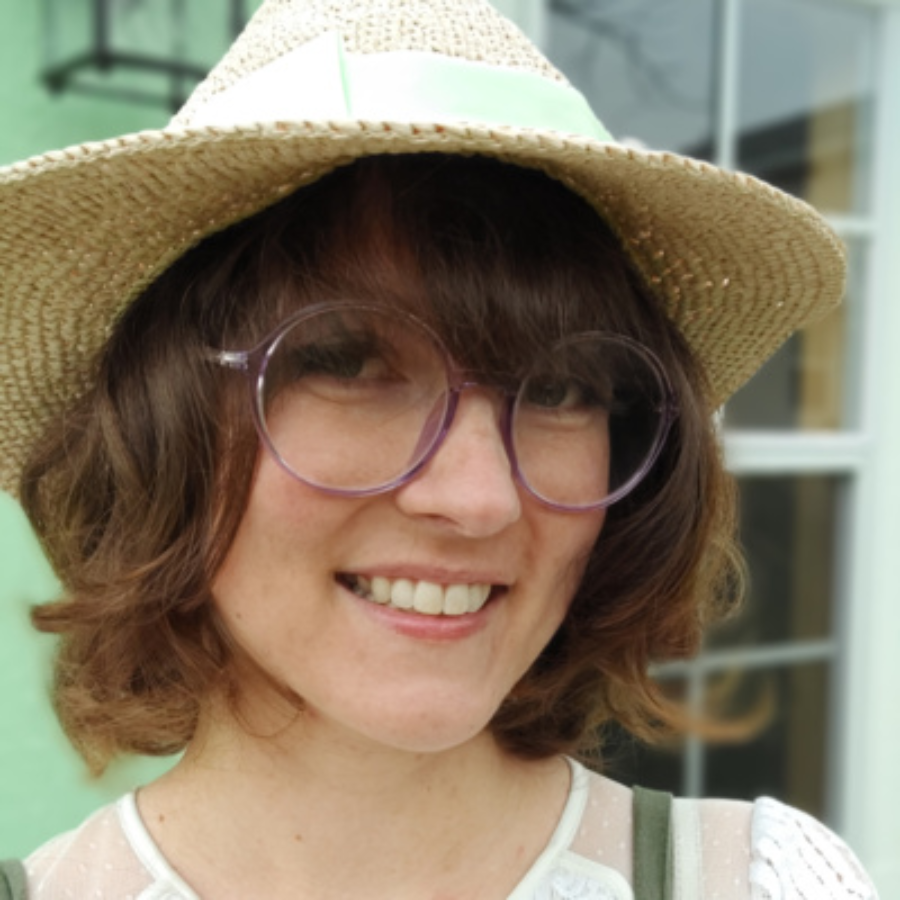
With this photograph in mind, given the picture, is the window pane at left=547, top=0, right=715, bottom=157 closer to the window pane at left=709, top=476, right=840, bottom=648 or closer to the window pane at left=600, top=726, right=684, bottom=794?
the window pane at left=709, top=476, right=840, bottom=648

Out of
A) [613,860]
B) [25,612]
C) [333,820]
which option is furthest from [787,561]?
[333,820]

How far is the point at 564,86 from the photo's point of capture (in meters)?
0.98

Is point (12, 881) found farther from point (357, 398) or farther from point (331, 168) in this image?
point (331, 168)

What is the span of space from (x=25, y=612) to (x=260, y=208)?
110 centimetres

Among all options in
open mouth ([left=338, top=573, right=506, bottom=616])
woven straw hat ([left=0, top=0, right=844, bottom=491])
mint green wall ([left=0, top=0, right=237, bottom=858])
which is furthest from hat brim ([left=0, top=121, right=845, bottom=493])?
mint green wall ([left=0, top=0, right=237, bottom=858])

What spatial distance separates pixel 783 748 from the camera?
297cm

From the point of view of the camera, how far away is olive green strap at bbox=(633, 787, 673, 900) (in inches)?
41.0

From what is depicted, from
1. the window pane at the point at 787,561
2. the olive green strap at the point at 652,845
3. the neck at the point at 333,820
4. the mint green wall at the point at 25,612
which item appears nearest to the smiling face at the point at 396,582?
the neck at the point at 333,820

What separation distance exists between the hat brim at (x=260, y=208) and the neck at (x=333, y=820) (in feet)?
1.20

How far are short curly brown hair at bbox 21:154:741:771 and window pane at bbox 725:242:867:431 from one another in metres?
1.61

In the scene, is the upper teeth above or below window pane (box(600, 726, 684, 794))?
above

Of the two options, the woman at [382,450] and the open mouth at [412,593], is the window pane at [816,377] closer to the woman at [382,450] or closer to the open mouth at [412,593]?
the woman at [382,450]

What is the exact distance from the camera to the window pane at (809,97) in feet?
8.72

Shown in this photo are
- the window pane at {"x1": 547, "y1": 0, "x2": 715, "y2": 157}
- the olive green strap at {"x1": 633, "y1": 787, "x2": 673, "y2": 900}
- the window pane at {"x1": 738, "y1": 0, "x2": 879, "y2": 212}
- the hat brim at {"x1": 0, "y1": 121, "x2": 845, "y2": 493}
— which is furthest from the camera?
the window pane at {"x1": 738, "y1": 0, "x2": 879, "y2": 212}
